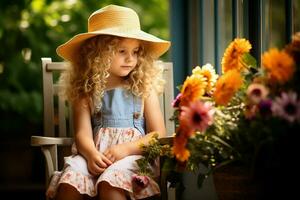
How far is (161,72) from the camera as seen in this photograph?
2.77 meters

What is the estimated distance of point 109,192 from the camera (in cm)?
233

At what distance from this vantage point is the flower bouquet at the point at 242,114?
5.34 ft

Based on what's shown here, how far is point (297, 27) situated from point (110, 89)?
32.2 inches

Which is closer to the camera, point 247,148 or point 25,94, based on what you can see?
point 247,148

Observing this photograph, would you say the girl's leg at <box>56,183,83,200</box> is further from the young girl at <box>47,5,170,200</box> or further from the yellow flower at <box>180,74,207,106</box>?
Result: the yellow flower at <box>180,74,207,106</box>

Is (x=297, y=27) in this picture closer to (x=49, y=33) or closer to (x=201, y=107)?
(x=201, y=107)

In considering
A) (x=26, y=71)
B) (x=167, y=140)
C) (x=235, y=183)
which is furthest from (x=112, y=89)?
(x=26, y=71)

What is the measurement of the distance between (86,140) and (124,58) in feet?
1.20

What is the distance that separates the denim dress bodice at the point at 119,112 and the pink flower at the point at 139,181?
1.09 ft

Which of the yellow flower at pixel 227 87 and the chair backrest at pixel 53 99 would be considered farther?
the chair backrest at pixel 53 99

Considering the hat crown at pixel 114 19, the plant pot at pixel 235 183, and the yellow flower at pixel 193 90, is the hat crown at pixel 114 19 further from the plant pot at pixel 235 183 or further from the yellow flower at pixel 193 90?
the plant pot at pixel 235 183

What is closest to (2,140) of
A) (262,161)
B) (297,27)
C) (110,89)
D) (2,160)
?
(2,160)

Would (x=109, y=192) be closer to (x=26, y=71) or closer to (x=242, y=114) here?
(x=242, y=114)

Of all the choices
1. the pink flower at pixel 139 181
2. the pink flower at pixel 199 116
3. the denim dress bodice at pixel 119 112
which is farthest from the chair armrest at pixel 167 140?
the pink flower at pixel 199 116
